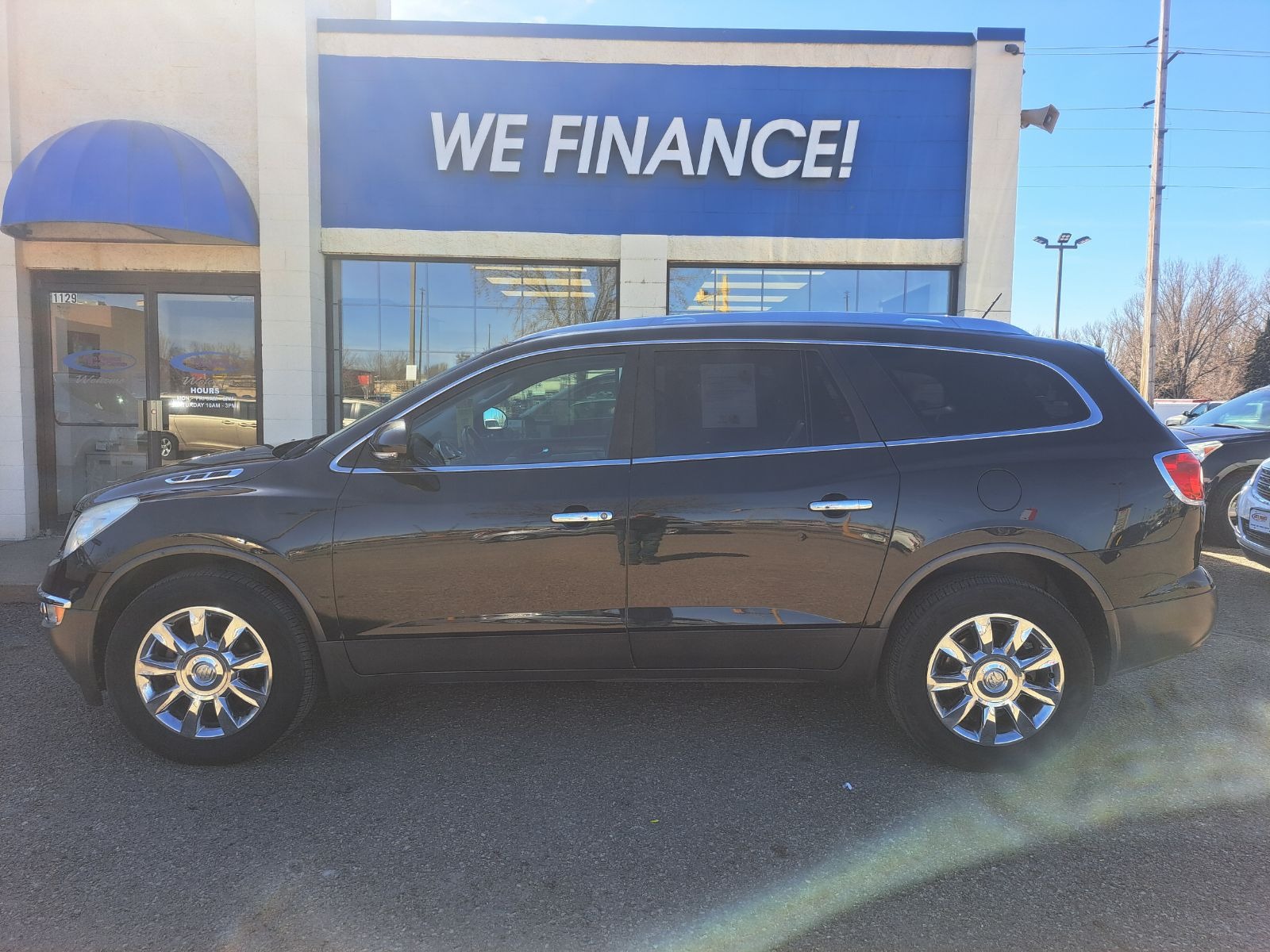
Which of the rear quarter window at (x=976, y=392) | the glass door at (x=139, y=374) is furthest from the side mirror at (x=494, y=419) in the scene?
the glass door at (x=139, y=374)

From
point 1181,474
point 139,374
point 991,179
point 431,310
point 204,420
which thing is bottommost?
point 1181,474

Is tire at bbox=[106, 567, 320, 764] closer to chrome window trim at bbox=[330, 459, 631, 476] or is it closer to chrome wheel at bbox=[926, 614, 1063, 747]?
chrome window trim at bbox=[330, 459, 631, 476]

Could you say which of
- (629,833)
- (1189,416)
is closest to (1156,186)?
(1189,416)

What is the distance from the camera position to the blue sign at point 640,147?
8211 mm

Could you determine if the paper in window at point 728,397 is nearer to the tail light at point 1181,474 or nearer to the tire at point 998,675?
the tire at point 998,675

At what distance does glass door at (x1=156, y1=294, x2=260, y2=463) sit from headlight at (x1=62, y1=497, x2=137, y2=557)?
207 inches

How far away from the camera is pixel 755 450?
131 inches

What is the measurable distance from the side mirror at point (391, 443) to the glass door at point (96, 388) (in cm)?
645

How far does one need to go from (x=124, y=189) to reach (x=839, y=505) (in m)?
6.96

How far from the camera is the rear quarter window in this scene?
3363mm

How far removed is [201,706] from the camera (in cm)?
333

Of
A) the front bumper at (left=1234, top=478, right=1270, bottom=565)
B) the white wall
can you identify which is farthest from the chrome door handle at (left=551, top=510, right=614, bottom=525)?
the white wall

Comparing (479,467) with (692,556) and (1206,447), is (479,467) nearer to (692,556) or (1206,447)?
(692,556)

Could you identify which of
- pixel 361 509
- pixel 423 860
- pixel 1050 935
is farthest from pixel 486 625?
pixel 1050 935
